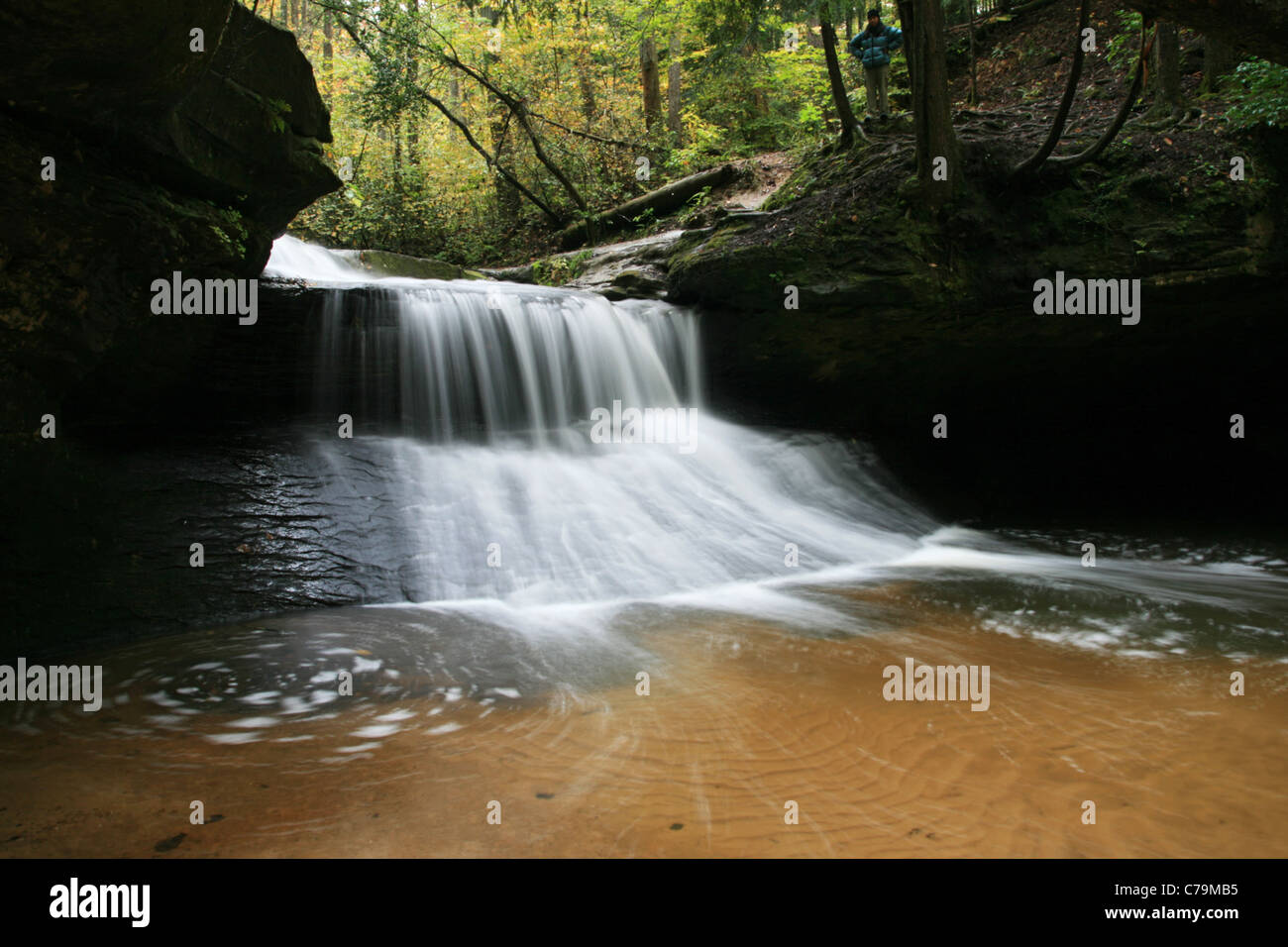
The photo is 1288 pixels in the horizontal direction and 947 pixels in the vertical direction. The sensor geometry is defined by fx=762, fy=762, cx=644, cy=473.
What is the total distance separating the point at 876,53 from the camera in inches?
460

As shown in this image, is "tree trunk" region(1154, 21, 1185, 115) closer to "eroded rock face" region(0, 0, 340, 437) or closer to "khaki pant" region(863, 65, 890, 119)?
"khaki pant" region(863, 65, 890, 119)

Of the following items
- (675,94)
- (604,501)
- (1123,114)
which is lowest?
(604,501)

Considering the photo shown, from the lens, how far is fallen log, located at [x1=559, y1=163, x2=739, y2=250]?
50.5ft

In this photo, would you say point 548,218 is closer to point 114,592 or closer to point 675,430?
point 675,430

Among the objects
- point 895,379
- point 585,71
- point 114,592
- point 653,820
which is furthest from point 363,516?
point 585,71

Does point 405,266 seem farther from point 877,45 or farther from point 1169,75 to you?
point 1169,75

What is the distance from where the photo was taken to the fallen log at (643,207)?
15.4 meters

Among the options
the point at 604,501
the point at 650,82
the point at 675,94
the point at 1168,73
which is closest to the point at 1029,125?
the point at 1168,73

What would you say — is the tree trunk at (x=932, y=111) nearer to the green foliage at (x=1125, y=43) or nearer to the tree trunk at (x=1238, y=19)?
the green foliage at (x=1125, y=43)

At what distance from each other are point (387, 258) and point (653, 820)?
12293 millimetres

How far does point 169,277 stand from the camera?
5.90m

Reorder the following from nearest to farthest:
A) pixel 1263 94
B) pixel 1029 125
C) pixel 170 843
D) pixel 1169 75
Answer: pixel 170 843 < pixel 1263 94 < pixel 1169 75 < pixel 1029 125

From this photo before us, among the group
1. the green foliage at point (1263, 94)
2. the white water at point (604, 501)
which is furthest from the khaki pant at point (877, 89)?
the green foliage at point (1263, 94)

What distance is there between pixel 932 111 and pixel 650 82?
13102mm
